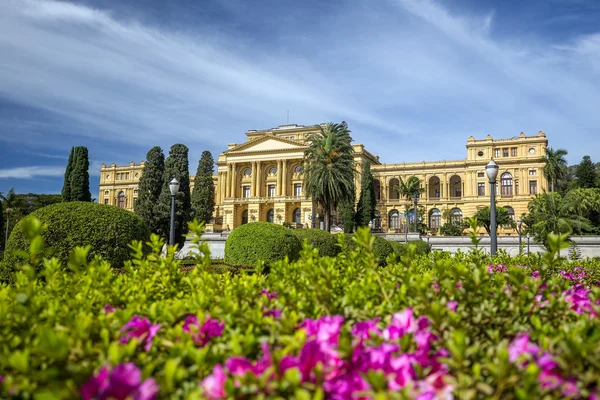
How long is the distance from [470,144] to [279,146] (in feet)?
81.1

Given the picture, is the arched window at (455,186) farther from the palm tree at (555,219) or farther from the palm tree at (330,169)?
the palm tree at (330,169)

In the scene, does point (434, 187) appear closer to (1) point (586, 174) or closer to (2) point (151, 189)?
(1) point (586, 174)

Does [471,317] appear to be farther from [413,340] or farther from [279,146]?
[279,146]

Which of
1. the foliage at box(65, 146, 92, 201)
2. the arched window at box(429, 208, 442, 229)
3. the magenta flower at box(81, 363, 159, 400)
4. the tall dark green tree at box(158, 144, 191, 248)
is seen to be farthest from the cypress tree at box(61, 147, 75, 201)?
the arched window at box(429, 208, 442, 229)

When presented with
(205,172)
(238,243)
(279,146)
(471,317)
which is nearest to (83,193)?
(205,172)

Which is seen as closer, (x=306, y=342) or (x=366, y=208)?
(x=306, y=342)

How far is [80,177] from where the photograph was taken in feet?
111

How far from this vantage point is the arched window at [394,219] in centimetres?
6172

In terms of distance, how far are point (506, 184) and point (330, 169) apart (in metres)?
32.7

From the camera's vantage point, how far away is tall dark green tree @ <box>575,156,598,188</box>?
162 ft

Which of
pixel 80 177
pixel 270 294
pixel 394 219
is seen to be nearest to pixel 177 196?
pixel 80 177

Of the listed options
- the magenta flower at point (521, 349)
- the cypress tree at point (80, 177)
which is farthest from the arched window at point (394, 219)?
the magenta flower at point (521, 349)

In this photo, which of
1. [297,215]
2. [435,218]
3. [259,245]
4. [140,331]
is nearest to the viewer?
[140,331]

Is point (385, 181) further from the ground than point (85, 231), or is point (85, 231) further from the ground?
point (385, 181)
